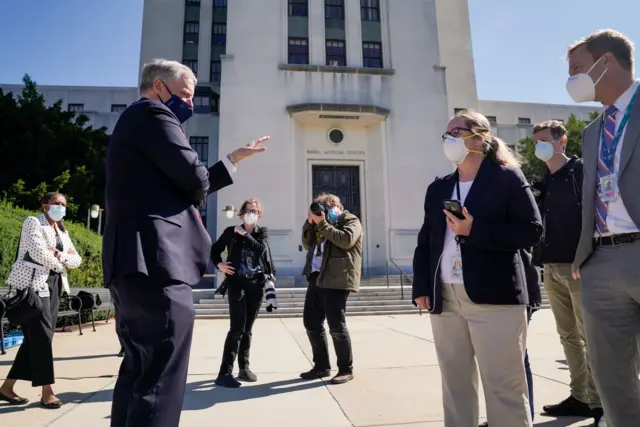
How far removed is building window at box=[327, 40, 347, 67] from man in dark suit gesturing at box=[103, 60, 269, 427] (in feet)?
69.6

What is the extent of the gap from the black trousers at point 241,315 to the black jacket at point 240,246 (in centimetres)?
23

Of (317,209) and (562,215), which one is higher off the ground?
(317,209)

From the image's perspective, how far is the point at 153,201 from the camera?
202cm

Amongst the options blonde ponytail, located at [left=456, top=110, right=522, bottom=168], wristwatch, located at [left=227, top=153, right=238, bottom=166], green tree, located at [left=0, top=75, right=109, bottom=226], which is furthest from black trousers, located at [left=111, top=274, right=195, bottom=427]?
green tree, located at [left=0, top=75, right=109, bottom=226]

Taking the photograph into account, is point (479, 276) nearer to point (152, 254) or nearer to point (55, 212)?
point (152, 254)

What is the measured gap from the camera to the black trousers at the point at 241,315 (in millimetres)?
4797

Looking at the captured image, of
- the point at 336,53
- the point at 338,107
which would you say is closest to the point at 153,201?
the point at 338,107

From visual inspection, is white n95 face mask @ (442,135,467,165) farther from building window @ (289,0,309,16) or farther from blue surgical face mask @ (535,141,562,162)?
building window @ (289,0,309,16)

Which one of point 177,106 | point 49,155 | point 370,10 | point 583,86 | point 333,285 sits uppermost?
point 370,10

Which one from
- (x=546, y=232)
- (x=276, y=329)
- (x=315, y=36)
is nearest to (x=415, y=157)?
(x=315, y=36)

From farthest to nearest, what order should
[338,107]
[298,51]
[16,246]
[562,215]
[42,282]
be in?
[298,51] < [338,107] < [16,246] < [42,282] < [562,215]

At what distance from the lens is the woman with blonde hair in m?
2.28

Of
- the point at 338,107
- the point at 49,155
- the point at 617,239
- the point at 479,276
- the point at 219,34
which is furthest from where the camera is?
the point at 219,34

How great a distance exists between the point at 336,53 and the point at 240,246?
19298 mm
